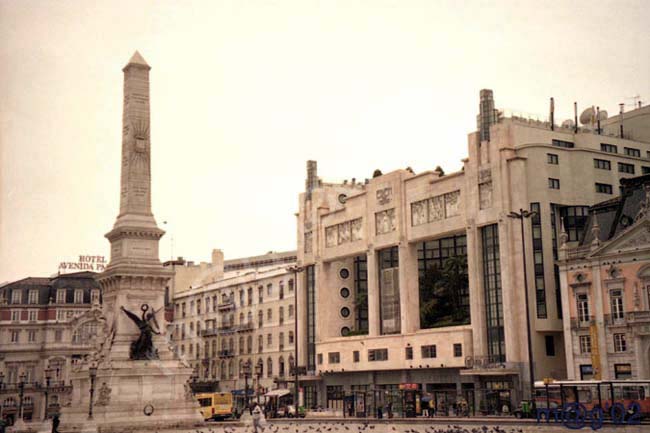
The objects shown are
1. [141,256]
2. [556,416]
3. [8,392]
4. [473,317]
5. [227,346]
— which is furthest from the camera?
[227,346]

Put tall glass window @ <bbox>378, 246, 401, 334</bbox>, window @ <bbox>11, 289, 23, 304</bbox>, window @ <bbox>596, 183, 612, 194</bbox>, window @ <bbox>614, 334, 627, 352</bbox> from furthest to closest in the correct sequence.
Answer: window @ <bbox>11, 289, 23, 304</bbox> → tall glass window @ <bbox>378, 246, 401, 334</bbox> → window @ <bbox>596, 183, 612, 194</bbox> → window @ <bbox>614, 334, 627, 352</bbox>

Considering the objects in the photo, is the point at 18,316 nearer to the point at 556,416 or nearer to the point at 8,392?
the point at 8,392

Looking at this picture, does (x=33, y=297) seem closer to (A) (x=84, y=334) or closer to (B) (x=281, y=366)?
(A) (x=84, y=334)

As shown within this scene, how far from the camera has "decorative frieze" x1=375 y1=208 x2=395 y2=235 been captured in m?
76.5

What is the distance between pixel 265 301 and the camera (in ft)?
307

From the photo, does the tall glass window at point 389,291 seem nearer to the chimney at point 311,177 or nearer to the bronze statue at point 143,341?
the chimney at point 311,177

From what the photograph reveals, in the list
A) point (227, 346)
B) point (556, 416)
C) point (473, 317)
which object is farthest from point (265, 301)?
point (556, 416)

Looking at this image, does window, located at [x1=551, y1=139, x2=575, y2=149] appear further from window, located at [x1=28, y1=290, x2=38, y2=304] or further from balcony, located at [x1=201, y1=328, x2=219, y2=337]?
window, located at [x1=28, y1=290, x2=38, y2=304]

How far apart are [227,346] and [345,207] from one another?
1027 inches

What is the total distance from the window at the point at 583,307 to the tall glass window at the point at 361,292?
30.4 m

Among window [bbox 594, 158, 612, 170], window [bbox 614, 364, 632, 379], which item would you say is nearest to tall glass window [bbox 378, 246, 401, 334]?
window [bbox 594, 158, 612, 170]

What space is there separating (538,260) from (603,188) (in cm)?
854

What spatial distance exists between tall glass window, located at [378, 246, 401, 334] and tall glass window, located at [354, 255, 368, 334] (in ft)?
20.8

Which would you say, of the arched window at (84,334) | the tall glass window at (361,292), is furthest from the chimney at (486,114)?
the arched window at (84,334)
